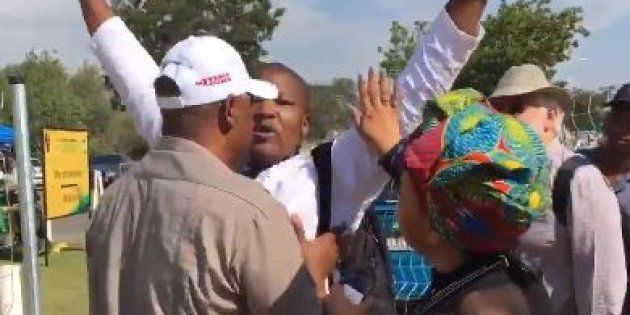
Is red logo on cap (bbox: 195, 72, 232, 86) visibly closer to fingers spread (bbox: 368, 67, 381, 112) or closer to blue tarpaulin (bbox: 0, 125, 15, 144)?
fingers spread (bbox: 368, 67, 381, 112)

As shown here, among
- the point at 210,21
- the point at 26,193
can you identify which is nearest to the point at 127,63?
the point at 26,193

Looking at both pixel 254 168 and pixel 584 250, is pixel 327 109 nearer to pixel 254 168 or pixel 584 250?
pixel 254 168

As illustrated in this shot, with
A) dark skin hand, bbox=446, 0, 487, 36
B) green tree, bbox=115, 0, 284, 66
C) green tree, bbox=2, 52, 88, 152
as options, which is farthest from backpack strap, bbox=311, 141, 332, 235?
green tree, bbox=2, 52, 88, 152

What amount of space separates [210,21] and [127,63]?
2406 inches

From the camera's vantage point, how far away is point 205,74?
2695mm

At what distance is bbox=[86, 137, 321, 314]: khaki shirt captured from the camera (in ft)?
8.21

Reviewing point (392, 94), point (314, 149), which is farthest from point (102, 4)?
point (392, 94)

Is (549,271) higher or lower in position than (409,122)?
lower

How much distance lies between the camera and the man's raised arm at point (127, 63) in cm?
331

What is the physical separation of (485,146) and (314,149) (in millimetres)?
1058

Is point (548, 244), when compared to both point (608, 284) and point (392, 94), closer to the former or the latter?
point (608, 284)

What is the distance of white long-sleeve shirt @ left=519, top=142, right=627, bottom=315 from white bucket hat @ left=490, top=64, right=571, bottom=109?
49 centimetres

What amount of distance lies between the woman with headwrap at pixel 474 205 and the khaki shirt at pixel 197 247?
0.36 metres

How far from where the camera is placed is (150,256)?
8.48ft
